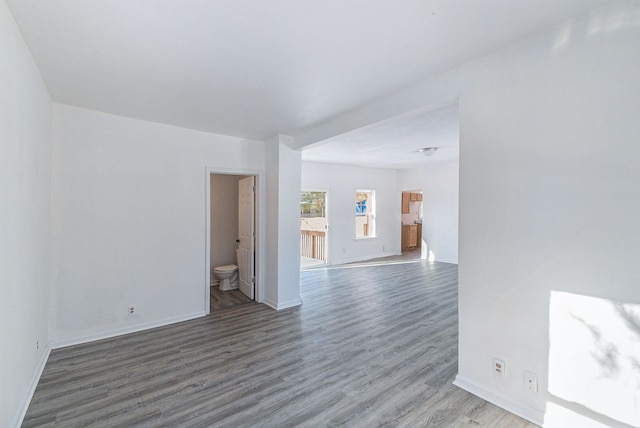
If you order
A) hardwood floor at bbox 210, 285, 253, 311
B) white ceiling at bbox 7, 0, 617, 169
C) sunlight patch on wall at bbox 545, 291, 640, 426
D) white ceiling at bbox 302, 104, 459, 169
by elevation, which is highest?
white ceiling at bbox 302, 104, 459, 169

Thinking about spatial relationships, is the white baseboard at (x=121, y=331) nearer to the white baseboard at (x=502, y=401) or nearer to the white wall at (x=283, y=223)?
the white wall at (x=283, y=223)

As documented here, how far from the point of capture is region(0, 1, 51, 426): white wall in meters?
1.65

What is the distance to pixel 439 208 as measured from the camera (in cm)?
805

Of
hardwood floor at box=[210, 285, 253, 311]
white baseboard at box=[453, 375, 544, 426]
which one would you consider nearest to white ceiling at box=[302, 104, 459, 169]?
white baseboard at box=[453, 375, 544, 426]

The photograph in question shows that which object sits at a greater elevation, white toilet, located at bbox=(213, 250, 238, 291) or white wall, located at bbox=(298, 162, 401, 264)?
white wall, located at bbox=(298, 162, 401, 264)

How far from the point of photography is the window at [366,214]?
27.5ft

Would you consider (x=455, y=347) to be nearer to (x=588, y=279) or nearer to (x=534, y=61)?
(x=588, y=279)

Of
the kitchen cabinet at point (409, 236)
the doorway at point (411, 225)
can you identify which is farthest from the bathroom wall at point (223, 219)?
the kitchen cabinet at point (409, 236)

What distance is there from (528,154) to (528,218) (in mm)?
429

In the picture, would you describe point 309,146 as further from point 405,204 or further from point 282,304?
point 405,204

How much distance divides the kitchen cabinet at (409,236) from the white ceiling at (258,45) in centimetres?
752

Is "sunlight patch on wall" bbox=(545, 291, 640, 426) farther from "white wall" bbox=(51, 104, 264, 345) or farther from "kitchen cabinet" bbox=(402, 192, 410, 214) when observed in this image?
"kitchen cabinet" bbox=(402, 192, 410, 214)

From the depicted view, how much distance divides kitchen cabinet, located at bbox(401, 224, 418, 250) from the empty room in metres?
5.95

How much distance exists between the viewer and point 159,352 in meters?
3.02
